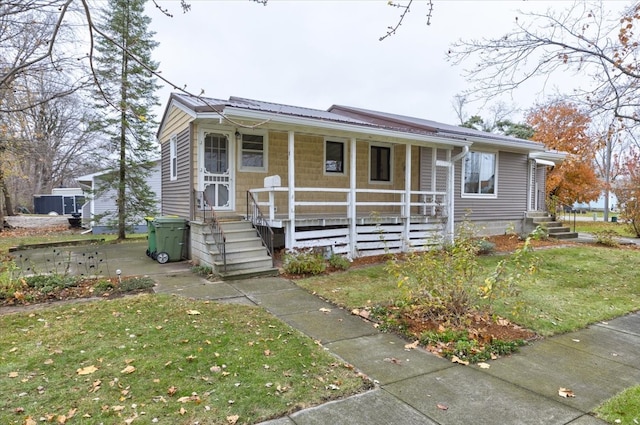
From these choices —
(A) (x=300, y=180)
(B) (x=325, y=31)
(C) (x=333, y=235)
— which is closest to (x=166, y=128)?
(A) (x=300, y=180)

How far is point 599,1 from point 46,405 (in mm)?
8706

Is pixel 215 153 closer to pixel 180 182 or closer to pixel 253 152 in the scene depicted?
pixel 253 152

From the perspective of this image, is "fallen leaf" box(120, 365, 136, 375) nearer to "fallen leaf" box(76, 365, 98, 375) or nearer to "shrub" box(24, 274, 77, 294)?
"fallen leaf" box(76, 365, 98, 375)

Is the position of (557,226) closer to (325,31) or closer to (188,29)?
(325,31)

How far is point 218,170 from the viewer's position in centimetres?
955

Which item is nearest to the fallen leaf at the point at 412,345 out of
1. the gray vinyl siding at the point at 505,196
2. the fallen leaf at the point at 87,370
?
the fallen leaf at the point at 87,370

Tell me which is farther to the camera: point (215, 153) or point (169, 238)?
point (215, 153)

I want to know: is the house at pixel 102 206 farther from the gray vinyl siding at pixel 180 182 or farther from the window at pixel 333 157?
the window at pixel 333 157

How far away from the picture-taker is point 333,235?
30.4ft

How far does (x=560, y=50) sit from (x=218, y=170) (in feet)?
24.8

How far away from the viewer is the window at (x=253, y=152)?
32.2 ft

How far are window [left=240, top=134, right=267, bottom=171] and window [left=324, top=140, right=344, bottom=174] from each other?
77.4 inches

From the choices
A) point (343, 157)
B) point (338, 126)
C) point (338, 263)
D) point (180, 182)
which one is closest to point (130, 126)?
point (180, 182)

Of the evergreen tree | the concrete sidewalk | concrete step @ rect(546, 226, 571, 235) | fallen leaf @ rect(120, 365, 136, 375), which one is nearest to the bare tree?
the concrete sidewalk
